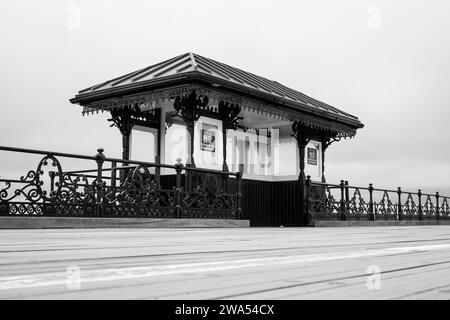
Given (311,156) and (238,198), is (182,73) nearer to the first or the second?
(238,198)

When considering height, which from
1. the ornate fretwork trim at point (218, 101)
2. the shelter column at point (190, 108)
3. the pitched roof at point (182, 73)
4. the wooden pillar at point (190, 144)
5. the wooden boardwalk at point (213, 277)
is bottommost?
the wooden boardwalk at point (213, 277)

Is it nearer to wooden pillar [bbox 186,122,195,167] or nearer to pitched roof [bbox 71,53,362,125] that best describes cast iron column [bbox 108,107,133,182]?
pitched roof [bbox 71,53,362,125]

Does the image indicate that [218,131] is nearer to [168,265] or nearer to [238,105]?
[238,105]

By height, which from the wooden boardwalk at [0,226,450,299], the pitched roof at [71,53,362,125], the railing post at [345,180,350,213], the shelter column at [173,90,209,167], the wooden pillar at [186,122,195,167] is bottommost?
the wooden boardwalk at [0,226,450,299]

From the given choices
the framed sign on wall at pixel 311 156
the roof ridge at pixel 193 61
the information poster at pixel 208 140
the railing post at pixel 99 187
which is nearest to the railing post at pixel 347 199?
the framed sign on wall at pixel 311 156

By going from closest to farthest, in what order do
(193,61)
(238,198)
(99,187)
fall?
(99,187) < (238,198) < (193,61)

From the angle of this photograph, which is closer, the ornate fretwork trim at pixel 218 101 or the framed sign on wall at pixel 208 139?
the ornate fretwork trim at pixel 218 101

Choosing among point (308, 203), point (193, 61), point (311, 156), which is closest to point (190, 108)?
point (193, 61)

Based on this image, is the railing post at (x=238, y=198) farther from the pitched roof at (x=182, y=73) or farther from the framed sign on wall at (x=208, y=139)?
the pitched roof at (x=182, y=73)

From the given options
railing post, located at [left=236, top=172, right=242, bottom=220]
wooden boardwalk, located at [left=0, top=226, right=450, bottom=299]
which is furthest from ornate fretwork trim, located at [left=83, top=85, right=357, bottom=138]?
wooden boardwalk, located at [left=0, top=226, right=450, bottom=299]

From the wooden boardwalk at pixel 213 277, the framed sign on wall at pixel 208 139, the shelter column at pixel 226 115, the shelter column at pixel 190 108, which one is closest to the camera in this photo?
the wooden boardwalk at pixel 213 277

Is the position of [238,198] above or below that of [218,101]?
below

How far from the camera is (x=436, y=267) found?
2.17 metres
